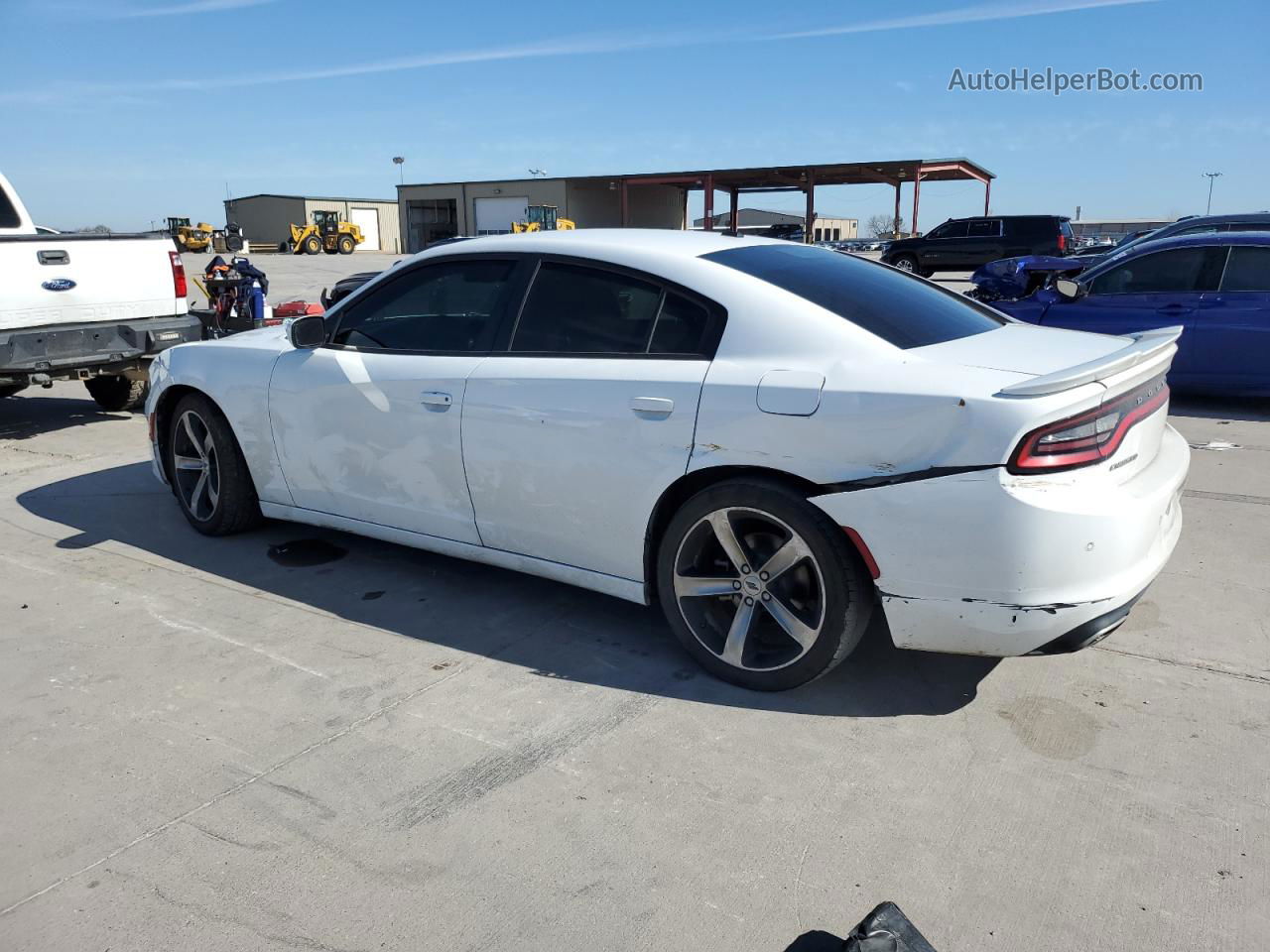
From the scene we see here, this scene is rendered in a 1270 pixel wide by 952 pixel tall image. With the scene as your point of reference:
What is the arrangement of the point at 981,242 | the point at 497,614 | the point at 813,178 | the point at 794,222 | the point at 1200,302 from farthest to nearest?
the point at 794,222, the point at 813,178, the point at 981,242, the point at 1200,302, the point at 497,614

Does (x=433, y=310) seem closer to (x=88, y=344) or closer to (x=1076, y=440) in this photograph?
(x=1076, y=440)

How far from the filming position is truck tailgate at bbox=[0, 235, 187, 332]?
7.05 m

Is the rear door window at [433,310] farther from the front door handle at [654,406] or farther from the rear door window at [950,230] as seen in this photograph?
the rear door window at [950,230]

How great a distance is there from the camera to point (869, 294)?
3.66 meters

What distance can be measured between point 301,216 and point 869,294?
63731mm

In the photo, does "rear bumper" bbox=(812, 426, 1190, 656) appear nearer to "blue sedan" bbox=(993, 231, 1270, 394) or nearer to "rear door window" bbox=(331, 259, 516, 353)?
"rear door window" bbox=(331, 259, 516, 353)

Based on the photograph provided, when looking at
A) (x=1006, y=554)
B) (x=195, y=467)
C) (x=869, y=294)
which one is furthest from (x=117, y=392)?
(x=1006, y=554)

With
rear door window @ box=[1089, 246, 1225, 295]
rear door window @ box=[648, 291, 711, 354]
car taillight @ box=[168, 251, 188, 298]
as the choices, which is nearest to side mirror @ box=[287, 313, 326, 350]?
rear door window @ box=[648, 291, 711, 354]

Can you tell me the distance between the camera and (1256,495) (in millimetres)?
5738

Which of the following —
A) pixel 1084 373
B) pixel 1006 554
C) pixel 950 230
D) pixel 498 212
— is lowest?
pixel 1006 554

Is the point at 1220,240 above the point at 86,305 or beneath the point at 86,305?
above

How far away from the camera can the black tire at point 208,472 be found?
16.4 ft

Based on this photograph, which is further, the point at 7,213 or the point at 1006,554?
the point at 7,213

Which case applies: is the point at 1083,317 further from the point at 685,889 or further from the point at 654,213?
the point at 654,213
